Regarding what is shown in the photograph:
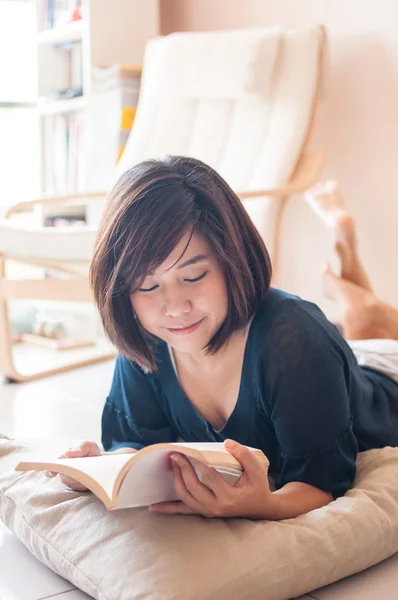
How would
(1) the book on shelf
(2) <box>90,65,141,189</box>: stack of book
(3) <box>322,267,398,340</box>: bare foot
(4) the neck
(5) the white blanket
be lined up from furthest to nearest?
(1) the book on shelf, (2) <box>90,65,141,189</box>: stack of book, (3) <box>322,267,398,340</box>: bare foot, (5) the white blanket, (4) the neck

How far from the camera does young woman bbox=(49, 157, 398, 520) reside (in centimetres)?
122

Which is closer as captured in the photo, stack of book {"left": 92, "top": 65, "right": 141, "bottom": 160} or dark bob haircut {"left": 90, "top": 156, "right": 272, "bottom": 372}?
dark bob haircut {"left": 90, "top": 156, "right": 272, "bottom": 372}

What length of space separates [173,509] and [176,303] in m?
0.29

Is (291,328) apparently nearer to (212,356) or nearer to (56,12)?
(212,356)

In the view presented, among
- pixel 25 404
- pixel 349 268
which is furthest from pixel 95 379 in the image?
pixel 349 268

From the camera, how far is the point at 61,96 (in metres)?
3.57

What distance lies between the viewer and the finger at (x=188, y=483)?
3.73ft

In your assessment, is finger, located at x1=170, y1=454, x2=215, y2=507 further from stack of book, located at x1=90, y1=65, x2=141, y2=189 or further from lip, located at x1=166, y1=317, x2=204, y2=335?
stack of book, located at x1=90, y1=65, x2=141, y2=189

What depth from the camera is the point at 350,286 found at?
7.29ft

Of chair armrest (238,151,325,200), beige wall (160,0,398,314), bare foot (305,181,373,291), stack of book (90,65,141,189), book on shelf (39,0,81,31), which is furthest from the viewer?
book on shelf (39,0,81,31)

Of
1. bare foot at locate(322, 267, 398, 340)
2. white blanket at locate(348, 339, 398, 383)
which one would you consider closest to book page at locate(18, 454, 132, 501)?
white blanket at locate(348, 339, 398, 383)

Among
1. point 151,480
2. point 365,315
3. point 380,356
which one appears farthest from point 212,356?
point 365,315

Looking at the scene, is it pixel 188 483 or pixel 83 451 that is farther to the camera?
pixel 83 451

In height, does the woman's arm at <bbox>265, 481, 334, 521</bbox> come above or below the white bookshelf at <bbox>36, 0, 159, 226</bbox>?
below
